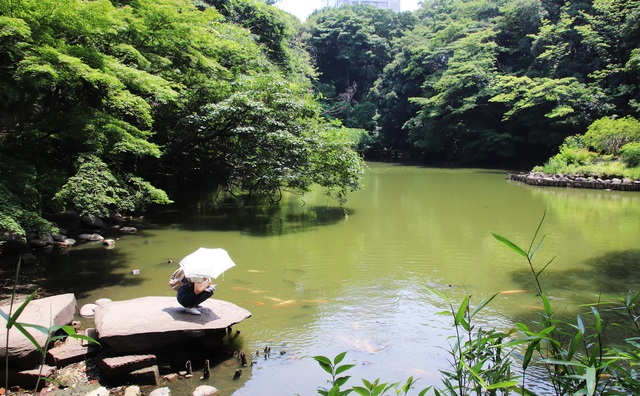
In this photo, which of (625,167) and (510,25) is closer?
(625,167)

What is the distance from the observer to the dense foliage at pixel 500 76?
23.2 m

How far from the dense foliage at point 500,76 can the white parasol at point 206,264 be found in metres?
21.9

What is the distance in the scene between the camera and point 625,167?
58.9ft

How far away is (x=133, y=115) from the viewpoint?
9922 mm

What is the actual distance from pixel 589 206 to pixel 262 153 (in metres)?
9.58

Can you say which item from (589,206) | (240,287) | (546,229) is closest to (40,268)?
(240,287)

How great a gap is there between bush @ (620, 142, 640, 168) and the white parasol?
17980 millimetres

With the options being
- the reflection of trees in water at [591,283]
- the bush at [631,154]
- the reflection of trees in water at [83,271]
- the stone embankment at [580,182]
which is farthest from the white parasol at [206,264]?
the bush at [631,154]

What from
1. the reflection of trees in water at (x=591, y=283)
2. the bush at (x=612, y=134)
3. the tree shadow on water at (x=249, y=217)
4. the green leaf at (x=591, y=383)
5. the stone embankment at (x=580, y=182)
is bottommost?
the reflection of trees in water at (x=591, y=283)

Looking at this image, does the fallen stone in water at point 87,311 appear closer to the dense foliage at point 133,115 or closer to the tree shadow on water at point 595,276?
the dense foliage at point 133,115

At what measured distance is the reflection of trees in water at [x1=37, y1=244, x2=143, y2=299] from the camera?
22.3 feet

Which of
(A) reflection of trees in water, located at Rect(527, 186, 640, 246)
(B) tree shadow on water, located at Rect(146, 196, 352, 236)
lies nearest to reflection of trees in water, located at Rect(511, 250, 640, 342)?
(A) reflection of trees in water, located at Rect(527, 186, 640, 246)

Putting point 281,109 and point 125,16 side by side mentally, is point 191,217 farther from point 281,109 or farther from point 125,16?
point 125,16

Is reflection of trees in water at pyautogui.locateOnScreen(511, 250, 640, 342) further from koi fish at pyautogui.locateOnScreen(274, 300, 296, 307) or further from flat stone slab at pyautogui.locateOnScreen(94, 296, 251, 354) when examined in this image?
flat stone slab at pyautogui.locateOnScreen(94, 296, 251, 354)
